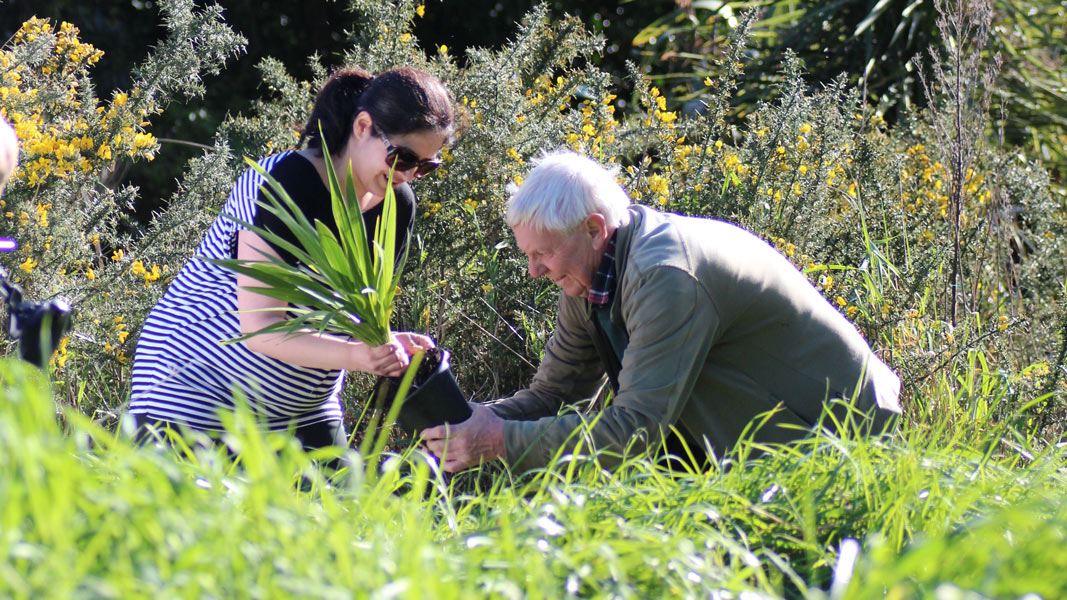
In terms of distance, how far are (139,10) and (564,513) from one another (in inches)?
352

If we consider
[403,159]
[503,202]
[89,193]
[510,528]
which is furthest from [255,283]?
[89,193]

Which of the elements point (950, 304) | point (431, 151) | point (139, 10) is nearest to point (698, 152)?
point (950, 304)

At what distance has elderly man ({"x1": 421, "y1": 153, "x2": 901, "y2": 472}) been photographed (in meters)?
2.41

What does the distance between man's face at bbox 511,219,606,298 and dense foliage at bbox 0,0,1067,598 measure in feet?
1.64

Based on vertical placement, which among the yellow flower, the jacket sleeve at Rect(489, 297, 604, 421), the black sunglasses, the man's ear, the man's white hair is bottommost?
A: the jacket sleeve at Rect(489, 297, 604, 421)

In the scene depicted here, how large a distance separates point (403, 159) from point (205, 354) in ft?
2.07

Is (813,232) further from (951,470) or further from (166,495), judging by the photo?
(166,495)

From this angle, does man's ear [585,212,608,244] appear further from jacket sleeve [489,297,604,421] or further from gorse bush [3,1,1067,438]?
gorse bush [3,1,1067,438]

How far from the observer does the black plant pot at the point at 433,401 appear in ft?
7.91

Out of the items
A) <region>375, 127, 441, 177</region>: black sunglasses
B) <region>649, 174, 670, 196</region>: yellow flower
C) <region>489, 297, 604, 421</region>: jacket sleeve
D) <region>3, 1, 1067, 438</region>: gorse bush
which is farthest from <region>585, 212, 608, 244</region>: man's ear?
<region>649, 174, 670, 196</region>: yellow flower

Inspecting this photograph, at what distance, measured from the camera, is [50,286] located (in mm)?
3818

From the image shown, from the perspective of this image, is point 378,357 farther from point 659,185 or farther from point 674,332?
point 659,185

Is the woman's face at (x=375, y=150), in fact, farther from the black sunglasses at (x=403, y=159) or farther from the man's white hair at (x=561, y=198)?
the man's white hair at (x=561, y=198)

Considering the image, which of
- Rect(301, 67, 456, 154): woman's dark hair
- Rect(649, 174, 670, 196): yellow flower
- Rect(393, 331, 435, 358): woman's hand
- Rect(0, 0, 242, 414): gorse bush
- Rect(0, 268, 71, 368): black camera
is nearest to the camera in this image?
Rect(0, 268, 71, 368): black camera
